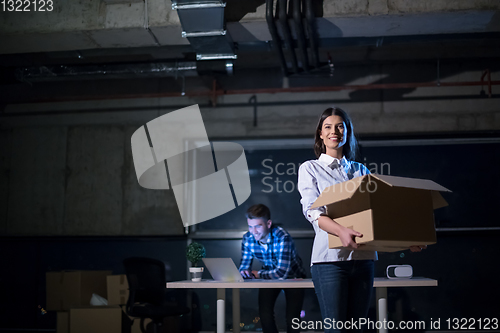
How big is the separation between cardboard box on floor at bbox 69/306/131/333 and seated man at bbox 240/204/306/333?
1329 millimetres

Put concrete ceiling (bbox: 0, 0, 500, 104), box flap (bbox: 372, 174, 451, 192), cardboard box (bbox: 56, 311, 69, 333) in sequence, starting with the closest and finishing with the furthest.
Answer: box flap (bbox: 372, 174, 451, 192), concrete ceiling (bbox: 0, 0, 500, 104), cardboard box (bbox: 56, 311, 69, 333)

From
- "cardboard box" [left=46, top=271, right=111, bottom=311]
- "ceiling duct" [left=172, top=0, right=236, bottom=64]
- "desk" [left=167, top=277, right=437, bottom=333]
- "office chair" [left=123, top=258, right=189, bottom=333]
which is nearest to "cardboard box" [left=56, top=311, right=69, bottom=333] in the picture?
"cardboard box" [left=46, top=271, right=111, bottom=311]

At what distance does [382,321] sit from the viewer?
2936mm

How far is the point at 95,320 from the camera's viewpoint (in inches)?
158

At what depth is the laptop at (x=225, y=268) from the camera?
3119mm

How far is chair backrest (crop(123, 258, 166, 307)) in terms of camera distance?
4.01 metres

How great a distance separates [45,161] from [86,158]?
494 mm

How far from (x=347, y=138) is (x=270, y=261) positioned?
2.01 m

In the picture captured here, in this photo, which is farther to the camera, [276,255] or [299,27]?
[299,27]

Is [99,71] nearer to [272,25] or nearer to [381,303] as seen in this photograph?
[272,25]

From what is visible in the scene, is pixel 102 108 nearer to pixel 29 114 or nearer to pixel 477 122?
pixel 29 114

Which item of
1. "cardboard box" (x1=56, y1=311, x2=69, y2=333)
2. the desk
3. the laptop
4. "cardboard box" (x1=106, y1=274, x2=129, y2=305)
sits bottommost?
"cardboard box" (x1=56, y1=311, x2=69, y2=333)

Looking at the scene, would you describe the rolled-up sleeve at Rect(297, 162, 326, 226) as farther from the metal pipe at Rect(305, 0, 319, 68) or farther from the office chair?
the office chair

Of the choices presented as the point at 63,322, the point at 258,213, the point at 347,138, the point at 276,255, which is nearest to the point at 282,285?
the point at 276,255
